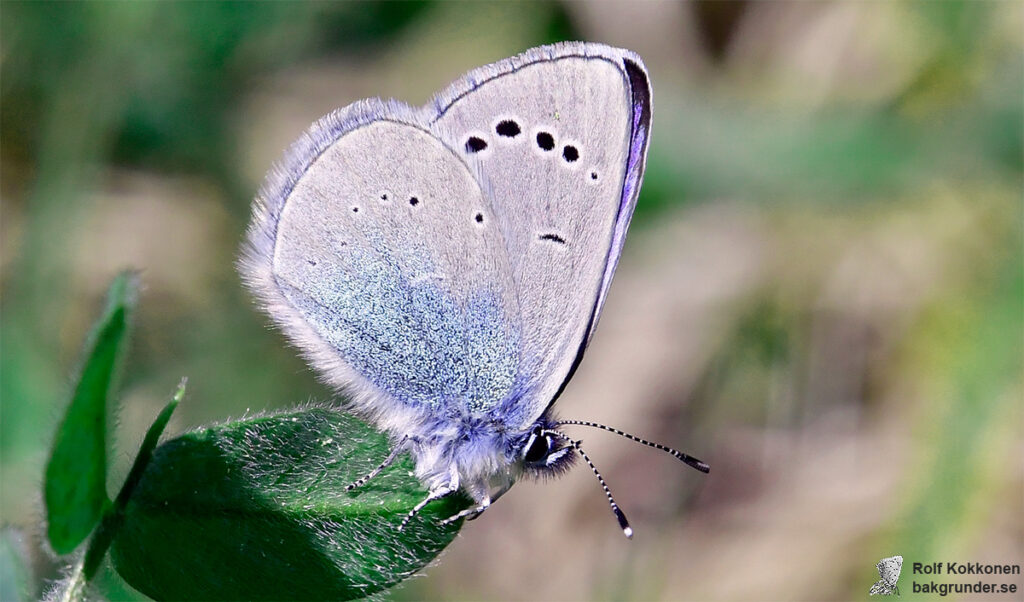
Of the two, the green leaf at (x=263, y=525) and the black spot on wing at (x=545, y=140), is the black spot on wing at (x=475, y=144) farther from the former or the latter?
the green leaf at (x=263, y=525)

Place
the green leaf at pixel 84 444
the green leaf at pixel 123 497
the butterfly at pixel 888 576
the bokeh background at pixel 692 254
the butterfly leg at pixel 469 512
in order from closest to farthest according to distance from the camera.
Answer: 1. the green leaf at pixel 84 444
2. the green leaf at pixel 123 497
3. the butterfly leg at pixel 469 512
4. the butterfly at pixel 888 576
5. the bokeh background at pixel 692 254

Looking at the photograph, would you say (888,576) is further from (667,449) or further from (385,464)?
(385,464)

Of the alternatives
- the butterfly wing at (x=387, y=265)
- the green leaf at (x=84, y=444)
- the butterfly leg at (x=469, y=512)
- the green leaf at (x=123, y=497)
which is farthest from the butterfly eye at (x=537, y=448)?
the green leaf at (x=84, y=444)

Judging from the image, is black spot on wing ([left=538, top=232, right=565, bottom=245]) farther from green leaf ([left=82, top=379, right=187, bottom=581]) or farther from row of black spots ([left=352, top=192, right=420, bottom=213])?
green leaf ([left=82, top=379, right=187, bottom=581])

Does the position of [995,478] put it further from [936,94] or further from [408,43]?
[408,43]

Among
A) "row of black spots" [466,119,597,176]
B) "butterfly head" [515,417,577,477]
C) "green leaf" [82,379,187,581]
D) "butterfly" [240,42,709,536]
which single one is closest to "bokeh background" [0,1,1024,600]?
"butterfly head" [515,417,577,477]

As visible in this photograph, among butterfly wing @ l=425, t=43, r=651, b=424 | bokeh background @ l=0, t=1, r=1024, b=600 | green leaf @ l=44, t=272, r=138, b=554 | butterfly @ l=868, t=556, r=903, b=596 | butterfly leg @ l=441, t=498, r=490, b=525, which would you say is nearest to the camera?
green leaf @ l=44, t=272, r=138, b=554
